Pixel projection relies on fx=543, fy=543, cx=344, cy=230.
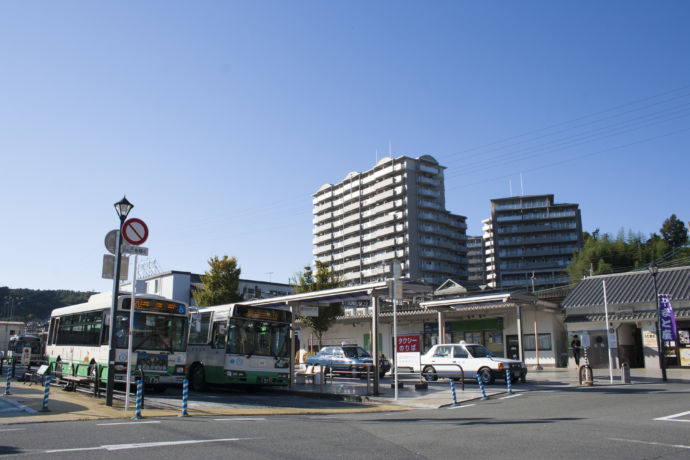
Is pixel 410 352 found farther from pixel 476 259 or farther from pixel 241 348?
pixel 476 259

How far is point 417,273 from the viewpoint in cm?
8869

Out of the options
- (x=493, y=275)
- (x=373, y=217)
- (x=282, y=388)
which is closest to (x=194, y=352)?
(x=282, y=388)

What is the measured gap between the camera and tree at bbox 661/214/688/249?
7075 centimetres

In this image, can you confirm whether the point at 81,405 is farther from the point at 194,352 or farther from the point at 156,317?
the point at 194,352

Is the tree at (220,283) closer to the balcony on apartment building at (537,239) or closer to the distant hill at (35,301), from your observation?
the balcony on apartment building at (537,239)

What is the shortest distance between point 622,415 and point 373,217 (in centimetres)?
8609

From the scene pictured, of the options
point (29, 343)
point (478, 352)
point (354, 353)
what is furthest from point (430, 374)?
point (29, 343)

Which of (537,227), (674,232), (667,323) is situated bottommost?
(667,323)

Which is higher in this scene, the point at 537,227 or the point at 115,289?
the point at 537,227

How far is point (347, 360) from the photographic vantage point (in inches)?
1005

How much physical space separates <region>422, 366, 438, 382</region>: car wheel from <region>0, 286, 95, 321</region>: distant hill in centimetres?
10729

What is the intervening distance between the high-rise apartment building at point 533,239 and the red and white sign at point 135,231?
284 feet

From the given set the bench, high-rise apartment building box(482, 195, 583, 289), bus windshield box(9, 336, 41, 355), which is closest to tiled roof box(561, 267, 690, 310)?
the bench

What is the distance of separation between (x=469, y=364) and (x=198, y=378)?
11.0 meters
